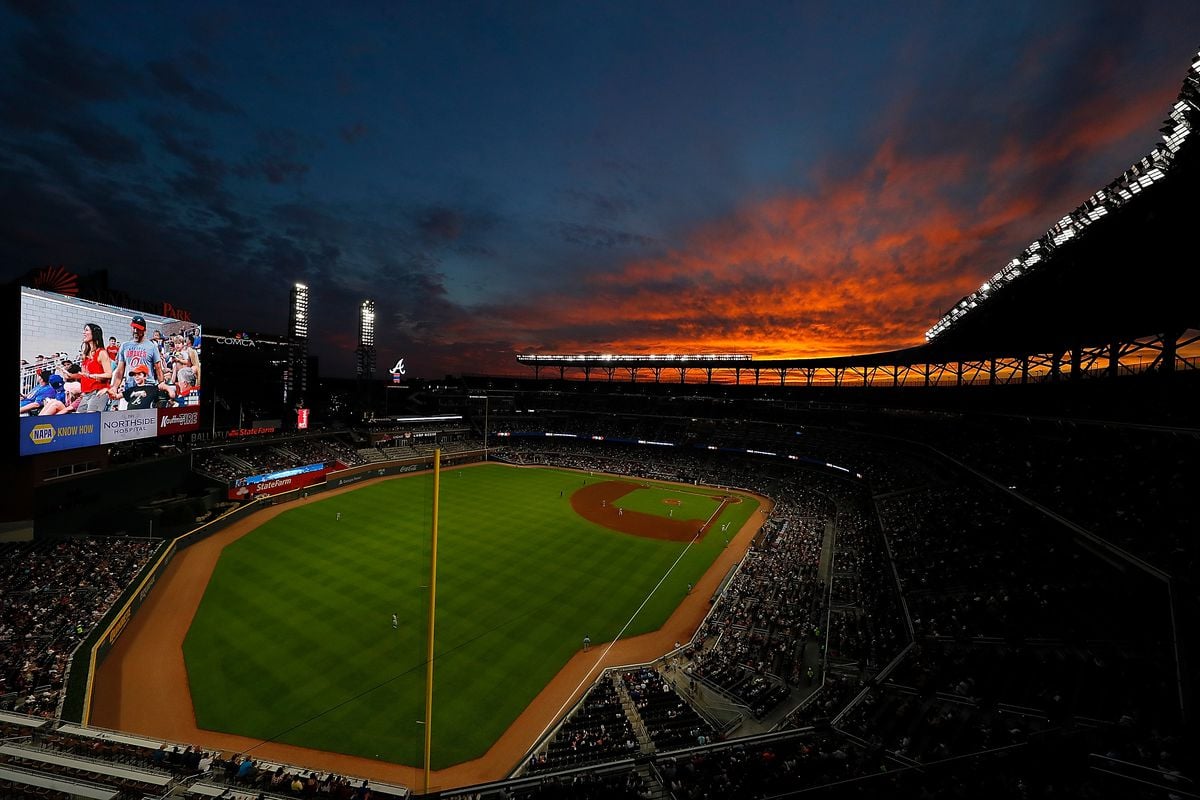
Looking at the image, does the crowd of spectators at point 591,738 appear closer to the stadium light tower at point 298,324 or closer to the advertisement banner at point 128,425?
the advertisement banner at point 128,425

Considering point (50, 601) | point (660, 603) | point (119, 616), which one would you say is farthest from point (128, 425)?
point (660, 603)

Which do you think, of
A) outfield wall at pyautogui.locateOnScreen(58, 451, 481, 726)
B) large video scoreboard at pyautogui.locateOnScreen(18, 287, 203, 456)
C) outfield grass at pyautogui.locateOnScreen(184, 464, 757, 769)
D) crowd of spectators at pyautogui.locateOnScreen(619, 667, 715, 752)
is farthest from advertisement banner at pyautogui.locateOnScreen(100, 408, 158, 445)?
crowd of spectators at pyautogui.locateOnScreen(619, 667, 715, 752)

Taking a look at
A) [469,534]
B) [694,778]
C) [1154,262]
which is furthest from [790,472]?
[694,778]

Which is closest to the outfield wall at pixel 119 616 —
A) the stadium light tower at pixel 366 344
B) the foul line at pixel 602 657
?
the foul line at pixel 602 657

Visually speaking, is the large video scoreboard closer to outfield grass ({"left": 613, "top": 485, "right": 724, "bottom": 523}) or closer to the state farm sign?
the state farm sign

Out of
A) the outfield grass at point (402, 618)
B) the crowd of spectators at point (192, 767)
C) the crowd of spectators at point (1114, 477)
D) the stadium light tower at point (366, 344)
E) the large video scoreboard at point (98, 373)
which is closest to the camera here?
the crowd of spectators at point (192, 767)

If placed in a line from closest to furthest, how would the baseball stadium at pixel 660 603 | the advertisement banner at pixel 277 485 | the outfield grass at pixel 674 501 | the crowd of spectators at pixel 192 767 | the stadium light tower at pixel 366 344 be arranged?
the crowd of spectators at pixel 192 767 → the baseball stadium at pixel 660 603 → the advertisement banner at pixel 277 485 → the outfield grass at pixel 674 501 → the stadium light tower at pixel 366 344
